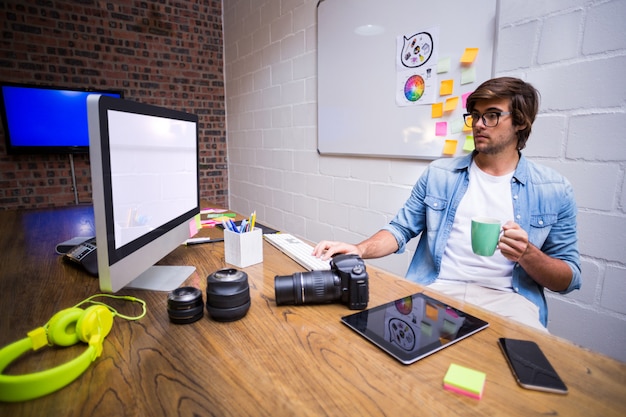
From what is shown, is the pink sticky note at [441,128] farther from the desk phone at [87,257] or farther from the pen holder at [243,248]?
the desk phone at [87,257]

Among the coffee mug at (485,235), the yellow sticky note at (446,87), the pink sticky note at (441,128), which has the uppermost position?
the yellow sticky note at (446,87)

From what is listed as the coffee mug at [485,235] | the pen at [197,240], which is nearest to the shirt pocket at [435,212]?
the coffee mug at [485,235]

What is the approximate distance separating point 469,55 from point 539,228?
2.80ft

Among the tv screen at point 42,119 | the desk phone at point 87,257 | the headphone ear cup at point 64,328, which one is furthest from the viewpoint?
the tv screen at point 42,119

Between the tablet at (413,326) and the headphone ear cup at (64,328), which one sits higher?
the headphone ear cup at (64,328)

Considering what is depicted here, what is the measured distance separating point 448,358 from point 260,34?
3185 millimetres

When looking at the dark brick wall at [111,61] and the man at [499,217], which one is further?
the dark brick wall at [111,61]

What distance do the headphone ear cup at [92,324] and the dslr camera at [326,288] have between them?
35cm

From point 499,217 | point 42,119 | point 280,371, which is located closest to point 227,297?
point 280,371

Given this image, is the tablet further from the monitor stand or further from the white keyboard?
the monitor stand

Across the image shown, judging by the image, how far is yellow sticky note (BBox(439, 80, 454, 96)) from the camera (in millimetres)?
1683

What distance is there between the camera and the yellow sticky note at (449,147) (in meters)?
1.70

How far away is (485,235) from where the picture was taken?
0.87 metres

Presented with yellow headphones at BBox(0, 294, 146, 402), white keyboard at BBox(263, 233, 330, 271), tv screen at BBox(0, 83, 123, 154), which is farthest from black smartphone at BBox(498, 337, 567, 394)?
tv screen at BBox(0, 83, 123, 154)
